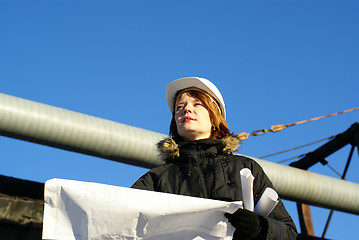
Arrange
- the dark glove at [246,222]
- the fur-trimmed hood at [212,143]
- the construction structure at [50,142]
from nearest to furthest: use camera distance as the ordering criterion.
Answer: the dark glove at [246,222], the fur-trimmed hood at [212,143], the construction structure at [50,142]

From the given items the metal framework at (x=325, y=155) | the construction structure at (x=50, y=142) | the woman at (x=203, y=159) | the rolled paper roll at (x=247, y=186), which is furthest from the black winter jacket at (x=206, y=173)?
the metal framework at (x=325, y=155)

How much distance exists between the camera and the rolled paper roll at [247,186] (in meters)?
1.88

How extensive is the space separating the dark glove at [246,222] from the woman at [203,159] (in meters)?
0.14

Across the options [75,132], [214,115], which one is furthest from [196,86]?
[75,132]

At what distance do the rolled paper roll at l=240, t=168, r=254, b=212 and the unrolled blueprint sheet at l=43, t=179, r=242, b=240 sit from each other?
0.24 ft

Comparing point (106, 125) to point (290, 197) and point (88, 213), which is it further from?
point (88, 213)

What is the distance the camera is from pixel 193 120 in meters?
2.62

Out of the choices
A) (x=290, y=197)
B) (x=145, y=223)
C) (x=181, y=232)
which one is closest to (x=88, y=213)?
(x=145, y=223)

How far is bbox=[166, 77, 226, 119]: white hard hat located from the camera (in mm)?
2832

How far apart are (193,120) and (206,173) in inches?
13.7

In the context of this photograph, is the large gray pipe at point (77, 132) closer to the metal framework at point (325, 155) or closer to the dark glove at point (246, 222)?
the metal framework at point (325, 155)

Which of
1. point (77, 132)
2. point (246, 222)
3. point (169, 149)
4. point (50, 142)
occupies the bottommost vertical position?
point (246, 222)

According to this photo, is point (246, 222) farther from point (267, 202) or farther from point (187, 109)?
point (187, 109)

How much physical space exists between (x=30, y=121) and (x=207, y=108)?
3.06 m
